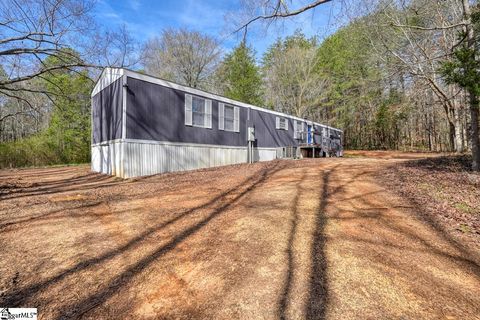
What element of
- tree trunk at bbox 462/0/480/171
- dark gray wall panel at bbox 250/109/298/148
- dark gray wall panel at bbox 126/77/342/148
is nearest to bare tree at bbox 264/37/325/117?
dark gray wall panel at bbox 250/109/298/148

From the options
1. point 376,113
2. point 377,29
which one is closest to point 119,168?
point 377,29

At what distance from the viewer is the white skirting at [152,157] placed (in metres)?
8.44

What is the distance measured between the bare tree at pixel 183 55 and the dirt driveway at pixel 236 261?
945 inches

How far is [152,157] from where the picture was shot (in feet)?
29.8

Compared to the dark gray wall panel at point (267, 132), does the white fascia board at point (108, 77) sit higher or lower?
higher

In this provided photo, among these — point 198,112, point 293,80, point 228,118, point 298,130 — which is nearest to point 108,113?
point 198,112

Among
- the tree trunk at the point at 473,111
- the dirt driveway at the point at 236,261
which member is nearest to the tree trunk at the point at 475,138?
the tree trunk at the point at 473,111

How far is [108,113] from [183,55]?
18.7 meters

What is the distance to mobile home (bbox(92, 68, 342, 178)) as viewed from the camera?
28.0 ft

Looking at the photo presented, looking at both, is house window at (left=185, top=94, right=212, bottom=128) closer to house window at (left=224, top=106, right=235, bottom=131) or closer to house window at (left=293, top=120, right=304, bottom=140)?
house window at (left=224, top=106, right=235, bottom=131)

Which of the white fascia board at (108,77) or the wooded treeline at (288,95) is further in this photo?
the wooded treeline at (288,95)

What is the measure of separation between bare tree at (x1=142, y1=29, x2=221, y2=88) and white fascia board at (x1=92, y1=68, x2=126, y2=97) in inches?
633

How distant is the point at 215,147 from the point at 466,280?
9961mm

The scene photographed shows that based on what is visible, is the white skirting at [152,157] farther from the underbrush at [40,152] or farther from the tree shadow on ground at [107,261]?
the underbrush at [40,152]
